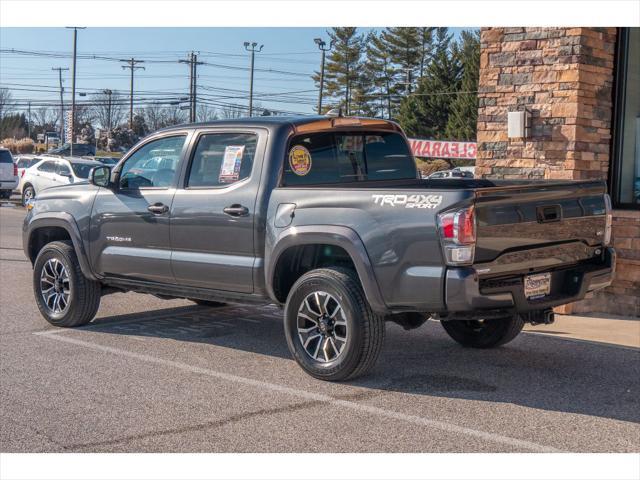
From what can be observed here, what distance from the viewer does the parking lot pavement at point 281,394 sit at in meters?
5.07

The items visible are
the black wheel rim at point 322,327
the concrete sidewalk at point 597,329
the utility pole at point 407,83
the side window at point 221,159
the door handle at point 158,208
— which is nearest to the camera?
the black wheel rim at point 322,327

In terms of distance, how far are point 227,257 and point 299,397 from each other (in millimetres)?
1548

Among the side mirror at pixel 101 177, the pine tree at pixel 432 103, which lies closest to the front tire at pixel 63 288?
the side mirror at pixel 101 177

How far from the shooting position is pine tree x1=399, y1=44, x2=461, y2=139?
254ft

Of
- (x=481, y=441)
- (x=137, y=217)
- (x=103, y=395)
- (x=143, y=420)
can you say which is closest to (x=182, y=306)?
(x=137, y=217)

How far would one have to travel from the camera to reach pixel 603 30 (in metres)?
9.98

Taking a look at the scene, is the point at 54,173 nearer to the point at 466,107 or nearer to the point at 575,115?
the point at 575,115

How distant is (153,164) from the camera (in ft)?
26.1

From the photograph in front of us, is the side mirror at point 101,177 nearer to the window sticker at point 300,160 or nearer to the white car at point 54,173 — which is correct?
the window sticker at point 300,160

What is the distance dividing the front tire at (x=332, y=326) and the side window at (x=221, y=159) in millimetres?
1176

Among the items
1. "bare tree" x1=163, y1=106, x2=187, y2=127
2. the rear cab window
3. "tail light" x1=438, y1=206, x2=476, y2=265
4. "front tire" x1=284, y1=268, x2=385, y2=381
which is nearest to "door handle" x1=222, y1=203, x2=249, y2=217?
the rear cab window

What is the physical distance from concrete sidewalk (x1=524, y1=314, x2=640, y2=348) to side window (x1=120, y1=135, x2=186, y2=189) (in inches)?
152

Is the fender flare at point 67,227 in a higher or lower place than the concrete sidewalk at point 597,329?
higher

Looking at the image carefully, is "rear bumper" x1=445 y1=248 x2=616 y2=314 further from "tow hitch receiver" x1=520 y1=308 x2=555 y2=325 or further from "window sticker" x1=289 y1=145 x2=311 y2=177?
"window sticker" x1=289 y1=145 x2=311 y2=177
